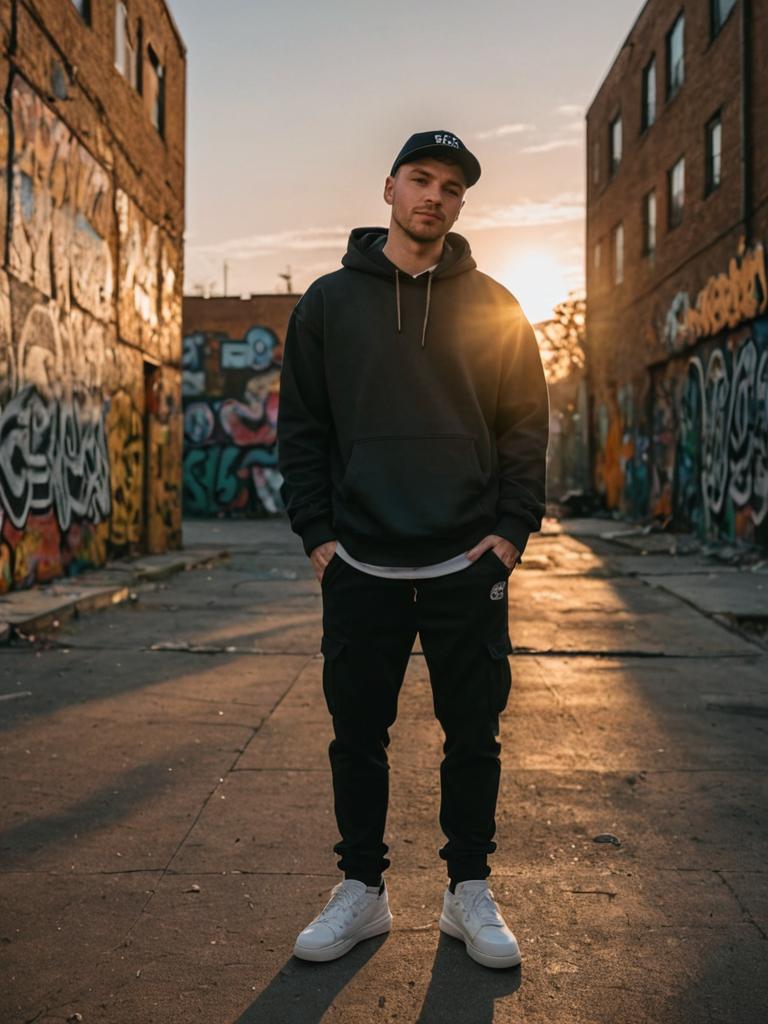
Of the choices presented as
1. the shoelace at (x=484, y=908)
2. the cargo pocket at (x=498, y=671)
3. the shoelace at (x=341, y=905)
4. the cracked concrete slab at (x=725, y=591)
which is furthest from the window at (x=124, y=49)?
the shoelace at (x=484, y=908)

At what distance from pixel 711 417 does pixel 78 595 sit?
1093 cm

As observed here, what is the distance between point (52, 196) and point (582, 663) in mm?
7171

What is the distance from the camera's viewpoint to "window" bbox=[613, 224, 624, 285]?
2277 centimetres

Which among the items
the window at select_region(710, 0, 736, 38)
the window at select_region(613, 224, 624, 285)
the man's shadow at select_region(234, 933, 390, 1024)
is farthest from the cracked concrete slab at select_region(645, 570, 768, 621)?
the window at select_region(613, 224, 624, 285)

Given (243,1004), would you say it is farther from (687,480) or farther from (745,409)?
(687,480)

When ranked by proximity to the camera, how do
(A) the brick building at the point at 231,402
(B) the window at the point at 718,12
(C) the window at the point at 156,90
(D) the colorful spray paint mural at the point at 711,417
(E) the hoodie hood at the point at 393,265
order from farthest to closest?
(A) the brick building at the point at 231,402 < (B) the window at the point at 718,12 < (C) the window at the point at 156,90 < (D) the colorful spray paint mural at the point at 711,417 < (E) the hoodie hood at the point at 393,265

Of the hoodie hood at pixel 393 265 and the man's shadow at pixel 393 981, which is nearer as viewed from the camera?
the man's shadow at pixel 393 981

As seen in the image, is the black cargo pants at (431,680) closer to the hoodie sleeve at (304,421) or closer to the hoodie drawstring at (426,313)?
the hoodie sleeve at (304,421)

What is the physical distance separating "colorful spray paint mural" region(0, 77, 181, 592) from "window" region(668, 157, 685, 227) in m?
9.58

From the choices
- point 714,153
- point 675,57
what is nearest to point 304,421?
point 714,153

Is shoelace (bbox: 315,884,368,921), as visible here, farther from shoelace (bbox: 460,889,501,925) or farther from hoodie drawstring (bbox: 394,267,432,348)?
hoodie drawstring (bbox: 394,267,432,348)

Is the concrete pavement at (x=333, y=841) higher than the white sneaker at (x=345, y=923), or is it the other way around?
the white sneaker at (x=345, y=923)

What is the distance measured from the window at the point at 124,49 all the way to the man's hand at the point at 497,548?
12088 millimetres

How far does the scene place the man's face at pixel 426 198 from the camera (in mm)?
2584
